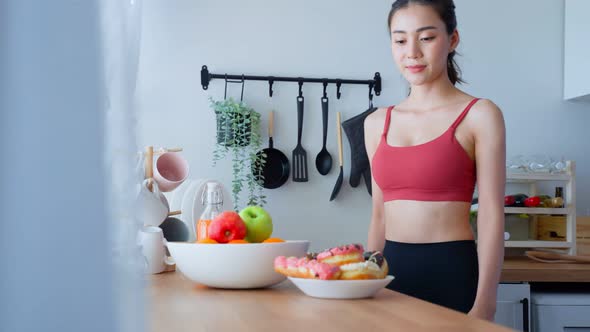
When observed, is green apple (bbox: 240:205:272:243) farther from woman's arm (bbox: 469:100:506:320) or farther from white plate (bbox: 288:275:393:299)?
woman's arm (bbox: 469:100:506:320)

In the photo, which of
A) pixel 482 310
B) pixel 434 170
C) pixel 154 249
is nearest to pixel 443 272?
pixel 482 310

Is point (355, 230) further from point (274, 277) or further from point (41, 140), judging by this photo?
point (41, 140)

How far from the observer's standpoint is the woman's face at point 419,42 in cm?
141

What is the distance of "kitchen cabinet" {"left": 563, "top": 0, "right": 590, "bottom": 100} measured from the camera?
2.85 meters

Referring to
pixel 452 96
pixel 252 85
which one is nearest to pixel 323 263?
pixel 452 96

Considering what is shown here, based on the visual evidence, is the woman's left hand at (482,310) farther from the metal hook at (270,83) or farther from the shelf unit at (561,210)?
the metal hook at (270,83)

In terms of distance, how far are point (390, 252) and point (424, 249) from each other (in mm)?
88

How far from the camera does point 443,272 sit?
1400mm

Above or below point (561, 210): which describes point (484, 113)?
above

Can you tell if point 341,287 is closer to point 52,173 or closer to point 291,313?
point 291,313

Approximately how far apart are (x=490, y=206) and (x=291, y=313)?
68cm

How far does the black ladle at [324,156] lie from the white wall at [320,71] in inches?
1.0

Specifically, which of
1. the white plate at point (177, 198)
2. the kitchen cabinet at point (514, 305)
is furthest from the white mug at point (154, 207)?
the kitchen cabinet at point (514, 305)

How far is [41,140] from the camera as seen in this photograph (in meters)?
0.25
